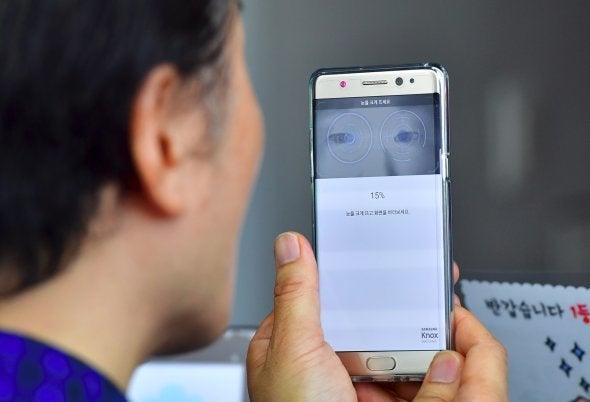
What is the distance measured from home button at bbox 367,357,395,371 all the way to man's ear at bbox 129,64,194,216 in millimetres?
289

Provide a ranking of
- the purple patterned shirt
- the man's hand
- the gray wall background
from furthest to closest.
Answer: the gray wall background
the man's hand
the purple patterned shirt

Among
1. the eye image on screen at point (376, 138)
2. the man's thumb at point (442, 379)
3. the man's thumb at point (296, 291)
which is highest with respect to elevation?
the eye image on screen at point (376, 138)

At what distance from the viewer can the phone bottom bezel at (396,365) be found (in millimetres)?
559

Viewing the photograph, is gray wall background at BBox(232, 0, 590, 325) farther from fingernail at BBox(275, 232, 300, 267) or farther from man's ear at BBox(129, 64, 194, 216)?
man's ear at BBox(129, 64, 194, 216)

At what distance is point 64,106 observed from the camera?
0.29m

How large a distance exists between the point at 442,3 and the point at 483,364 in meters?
0.38

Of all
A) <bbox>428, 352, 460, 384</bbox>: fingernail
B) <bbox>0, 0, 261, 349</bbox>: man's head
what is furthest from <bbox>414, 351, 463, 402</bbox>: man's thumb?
<bbox>0, 0, 261, 349</bbox>: man's head

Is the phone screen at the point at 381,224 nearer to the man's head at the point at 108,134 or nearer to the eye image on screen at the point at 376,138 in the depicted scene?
the eye image on screen at the point at 376,138

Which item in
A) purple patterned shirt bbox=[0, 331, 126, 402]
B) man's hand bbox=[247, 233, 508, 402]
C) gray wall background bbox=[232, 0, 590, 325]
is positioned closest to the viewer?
purple patterned shirt bbox=[0, 331, 126, 402]

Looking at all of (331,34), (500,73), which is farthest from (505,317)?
(331,34)

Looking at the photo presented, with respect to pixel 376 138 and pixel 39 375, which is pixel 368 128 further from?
pixel 39 375

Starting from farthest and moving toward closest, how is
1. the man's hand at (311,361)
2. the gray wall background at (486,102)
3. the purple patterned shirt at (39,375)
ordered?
the gray wall background at (486,102)
the man's hand at (311,361)
the purple patterned shirt at (39,375)

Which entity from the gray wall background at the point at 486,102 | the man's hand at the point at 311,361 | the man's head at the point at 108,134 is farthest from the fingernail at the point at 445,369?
the man's head at the point at 108,134

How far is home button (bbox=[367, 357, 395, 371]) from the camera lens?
→ 56 centimetres
